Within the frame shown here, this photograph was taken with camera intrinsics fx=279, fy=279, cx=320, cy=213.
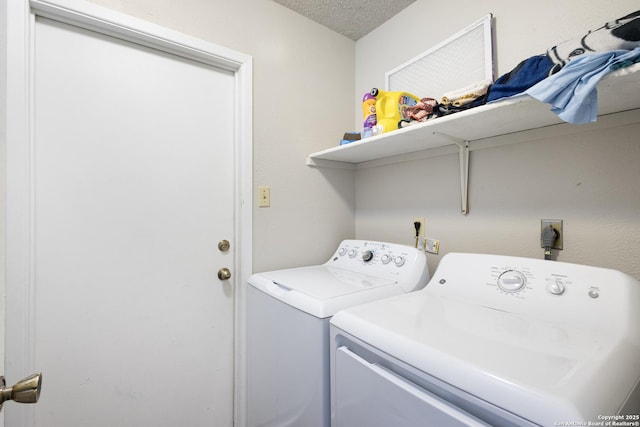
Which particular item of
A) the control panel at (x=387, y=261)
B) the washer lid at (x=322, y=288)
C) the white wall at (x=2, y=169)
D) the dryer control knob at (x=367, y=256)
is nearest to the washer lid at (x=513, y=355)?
the washer lid at (x=322, y=288)

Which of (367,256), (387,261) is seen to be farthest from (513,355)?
(367,256)

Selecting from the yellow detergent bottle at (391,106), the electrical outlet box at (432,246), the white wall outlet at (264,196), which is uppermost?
the yellow detergent bottle at (391,106)

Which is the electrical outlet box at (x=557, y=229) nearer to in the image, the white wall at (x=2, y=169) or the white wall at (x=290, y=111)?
the white wall at (x=290, y=111)

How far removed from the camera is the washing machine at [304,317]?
961mm

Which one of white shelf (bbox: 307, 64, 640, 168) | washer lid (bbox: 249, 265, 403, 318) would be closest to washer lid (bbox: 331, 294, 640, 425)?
washer lid (bbox: 249, 265, 403, 318)

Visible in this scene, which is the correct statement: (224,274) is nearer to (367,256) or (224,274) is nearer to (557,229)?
(367,256)

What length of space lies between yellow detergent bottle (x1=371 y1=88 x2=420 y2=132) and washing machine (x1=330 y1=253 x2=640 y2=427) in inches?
29.6

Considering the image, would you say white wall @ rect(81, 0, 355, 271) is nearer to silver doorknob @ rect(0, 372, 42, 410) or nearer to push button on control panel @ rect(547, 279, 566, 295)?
silver doorknob @ rect(0, 372, 42, 410)

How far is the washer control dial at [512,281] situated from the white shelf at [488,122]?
553 mm

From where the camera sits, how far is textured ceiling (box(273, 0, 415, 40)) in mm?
1580

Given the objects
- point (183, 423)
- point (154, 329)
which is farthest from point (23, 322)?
point (183, 423)

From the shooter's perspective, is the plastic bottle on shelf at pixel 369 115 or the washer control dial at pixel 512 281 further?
the plastic bottle on shelf at pixel 369 115

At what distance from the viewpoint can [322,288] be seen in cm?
114

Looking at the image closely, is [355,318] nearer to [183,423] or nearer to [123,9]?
[183,423]
